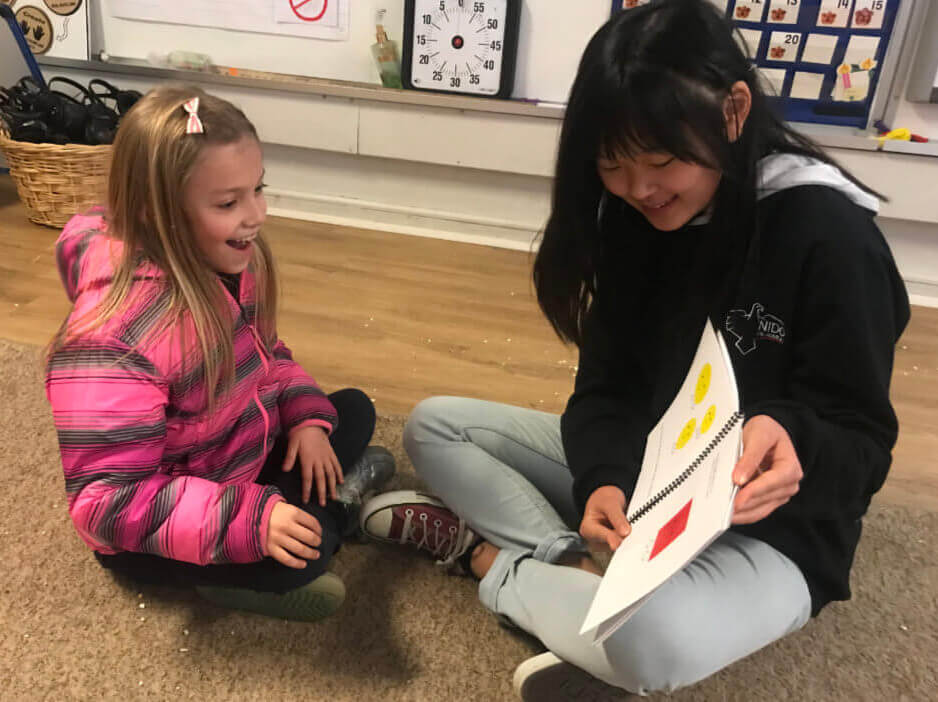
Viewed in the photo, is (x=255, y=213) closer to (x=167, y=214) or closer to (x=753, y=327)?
(x=167, y=214)

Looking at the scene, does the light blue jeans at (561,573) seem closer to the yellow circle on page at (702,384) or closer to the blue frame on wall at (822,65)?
the yellow circle on page at (702,384)

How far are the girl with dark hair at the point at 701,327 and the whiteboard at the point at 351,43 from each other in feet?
3.96

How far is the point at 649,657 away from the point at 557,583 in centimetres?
15

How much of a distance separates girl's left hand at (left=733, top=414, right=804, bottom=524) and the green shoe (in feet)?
1.58

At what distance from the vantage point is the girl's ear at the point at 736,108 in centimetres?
65

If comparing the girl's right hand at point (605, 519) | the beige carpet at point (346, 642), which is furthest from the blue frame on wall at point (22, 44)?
the girl's right hand at point (605, 519)

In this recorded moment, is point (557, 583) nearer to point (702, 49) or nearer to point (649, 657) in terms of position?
point (649, 657)

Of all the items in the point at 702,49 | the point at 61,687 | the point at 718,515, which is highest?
the point at 702,49

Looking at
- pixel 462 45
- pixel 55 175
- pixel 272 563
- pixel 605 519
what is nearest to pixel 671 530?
pixel 605 519

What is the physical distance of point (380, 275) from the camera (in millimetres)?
1860

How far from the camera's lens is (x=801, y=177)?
715 millimetres

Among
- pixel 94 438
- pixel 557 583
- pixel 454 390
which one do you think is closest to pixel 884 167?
pixel 454 390

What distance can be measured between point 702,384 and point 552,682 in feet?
1.16

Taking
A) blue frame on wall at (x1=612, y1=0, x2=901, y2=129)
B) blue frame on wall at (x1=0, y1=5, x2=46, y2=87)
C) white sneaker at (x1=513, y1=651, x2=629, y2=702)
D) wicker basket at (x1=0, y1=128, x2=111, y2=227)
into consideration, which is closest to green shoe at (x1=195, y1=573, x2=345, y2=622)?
white sneaker at (x1=513, y1=651, x2=629, y2=702)
